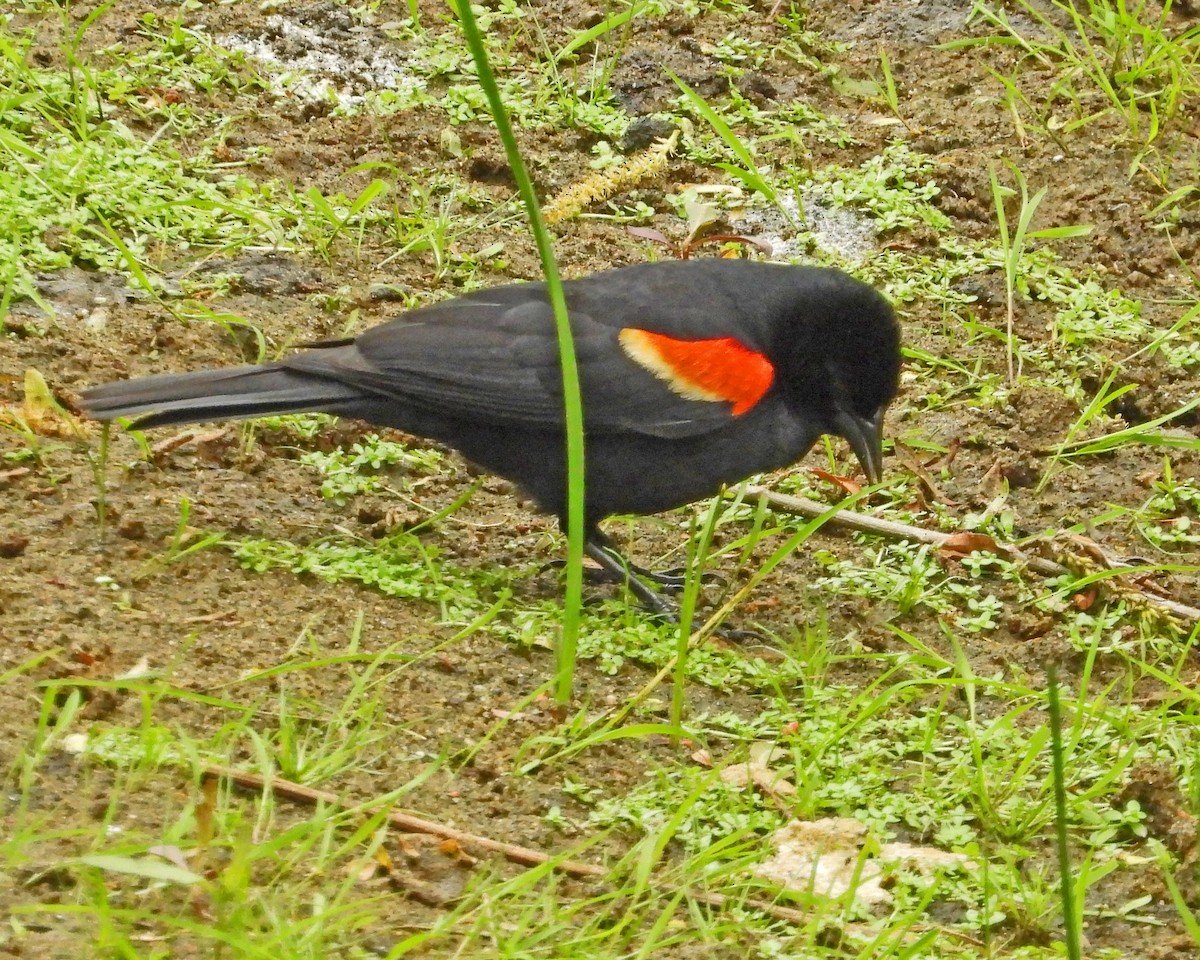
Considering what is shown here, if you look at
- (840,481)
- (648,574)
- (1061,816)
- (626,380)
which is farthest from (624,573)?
(1061,816)

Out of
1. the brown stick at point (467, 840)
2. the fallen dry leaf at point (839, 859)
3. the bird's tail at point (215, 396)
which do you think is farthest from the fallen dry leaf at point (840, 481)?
the brown stick at point (467, 840)

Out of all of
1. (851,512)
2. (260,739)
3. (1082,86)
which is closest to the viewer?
(260,739)

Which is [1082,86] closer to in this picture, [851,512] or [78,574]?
[851,512]

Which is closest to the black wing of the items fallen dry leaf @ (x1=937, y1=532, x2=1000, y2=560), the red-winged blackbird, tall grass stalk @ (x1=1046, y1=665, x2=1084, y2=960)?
the red-winged blackbird

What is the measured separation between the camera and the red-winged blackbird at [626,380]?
3941 millimetres

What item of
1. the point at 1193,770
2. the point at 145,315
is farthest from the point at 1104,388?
the point at 145,315

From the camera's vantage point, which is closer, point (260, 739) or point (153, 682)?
point (260, 739)

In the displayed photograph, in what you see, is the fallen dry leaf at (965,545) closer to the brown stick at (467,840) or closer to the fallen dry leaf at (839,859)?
the fallen dry leaf at (839,859)

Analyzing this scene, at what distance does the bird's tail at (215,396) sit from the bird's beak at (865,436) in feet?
4.62

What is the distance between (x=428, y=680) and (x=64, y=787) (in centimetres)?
92

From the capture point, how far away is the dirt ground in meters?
2.99

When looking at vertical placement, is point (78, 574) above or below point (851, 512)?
above

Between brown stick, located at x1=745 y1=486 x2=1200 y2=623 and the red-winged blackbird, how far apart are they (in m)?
0.15

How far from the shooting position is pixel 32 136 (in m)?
5.14
